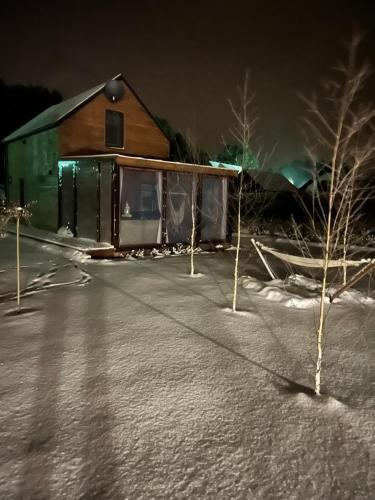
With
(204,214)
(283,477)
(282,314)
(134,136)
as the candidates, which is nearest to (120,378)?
(283,477)

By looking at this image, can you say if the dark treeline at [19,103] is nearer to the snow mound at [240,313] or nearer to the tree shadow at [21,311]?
the tree shadow at [21,311]

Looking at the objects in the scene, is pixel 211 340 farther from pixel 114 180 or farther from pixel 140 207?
pixel 140 207

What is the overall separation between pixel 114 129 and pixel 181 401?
1490 centimetres

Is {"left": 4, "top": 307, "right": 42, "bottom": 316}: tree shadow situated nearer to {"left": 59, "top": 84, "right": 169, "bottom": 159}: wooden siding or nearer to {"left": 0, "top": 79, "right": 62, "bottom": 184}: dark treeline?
{"left": 59, "top": 84, "right": 169, "bottom": 159}: wooden siding

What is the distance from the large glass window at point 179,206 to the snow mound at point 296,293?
4680mm

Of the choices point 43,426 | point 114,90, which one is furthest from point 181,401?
point 114,90

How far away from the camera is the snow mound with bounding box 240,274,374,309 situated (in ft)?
19.9

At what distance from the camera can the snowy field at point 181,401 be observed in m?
2.24

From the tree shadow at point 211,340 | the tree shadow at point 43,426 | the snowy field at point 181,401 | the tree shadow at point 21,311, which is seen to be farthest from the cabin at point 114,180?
the tree shadow at point 43,426

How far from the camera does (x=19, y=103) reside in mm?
29969

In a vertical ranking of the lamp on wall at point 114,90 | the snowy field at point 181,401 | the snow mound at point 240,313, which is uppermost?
the lamp on wall at point 114,90

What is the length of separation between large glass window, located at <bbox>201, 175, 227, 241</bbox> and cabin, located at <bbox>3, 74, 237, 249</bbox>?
0.03 metres

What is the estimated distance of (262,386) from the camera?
3.36 metres

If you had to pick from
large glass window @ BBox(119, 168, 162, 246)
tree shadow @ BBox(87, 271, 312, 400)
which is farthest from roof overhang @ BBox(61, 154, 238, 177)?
tree shadow @ BBox(87, 271, 312, 400)
